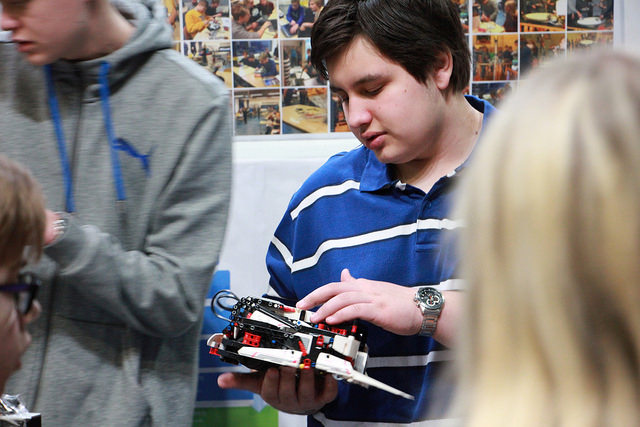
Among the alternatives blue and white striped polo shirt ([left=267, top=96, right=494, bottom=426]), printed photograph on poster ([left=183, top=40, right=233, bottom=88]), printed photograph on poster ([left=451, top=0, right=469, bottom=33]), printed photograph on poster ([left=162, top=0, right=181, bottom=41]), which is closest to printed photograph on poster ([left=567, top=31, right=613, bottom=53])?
printed photograph on poster ([left=451, top=0, right=469, bottom=33])

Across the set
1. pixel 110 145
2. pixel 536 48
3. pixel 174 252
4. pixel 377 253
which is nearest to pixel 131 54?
pixel 110 145

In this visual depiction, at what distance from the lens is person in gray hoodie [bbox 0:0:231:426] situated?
1118 mm

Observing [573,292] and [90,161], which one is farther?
[90,161]

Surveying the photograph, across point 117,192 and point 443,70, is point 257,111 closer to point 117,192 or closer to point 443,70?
point 443,70

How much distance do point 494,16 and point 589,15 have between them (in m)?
0.23

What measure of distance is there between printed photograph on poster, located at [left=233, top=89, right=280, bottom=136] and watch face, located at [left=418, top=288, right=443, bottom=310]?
26.5 inches

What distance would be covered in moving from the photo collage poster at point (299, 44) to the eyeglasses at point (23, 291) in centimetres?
83

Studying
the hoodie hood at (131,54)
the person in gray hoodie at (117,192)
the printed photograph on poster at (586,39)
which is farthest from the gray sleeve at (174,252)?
the printed photograph on poster at (586,39)

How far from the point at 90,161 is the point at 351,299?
0.46m

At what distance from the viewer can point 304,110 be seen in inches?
68.7

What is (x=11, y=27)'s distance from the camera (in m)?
1.13

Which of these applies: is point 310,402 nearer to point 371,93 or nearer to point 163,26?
point 371,93

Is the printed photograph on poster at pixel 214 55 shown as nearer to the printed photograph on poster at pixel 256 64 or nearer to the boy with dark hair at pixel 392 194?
the printed photograph on poster at pixel 256 64

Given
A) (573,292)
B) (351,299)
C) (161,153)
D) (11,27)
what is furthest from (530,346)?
(11,27)
